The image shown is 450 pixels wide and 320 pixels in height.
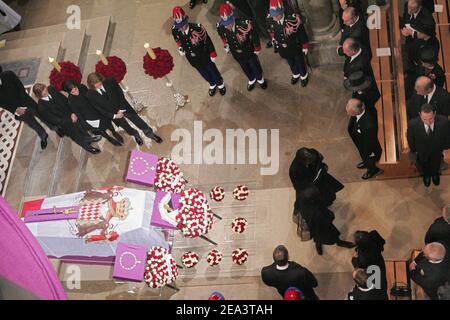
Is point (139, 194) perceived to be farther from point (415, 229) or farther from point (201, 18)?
point (201, 18)

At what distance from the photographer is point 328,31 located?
793cm

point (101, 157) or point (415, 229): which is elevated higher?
point (101, 157)

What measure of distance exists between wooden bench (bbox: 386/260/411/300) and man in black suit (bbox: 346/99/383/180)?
52.3 inches

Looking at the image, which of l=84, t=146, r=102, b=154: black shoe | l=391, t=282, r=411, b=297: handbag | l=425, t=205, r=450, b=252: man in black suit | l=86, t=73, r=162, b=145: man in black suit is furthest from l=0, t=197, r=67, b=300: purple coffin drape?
l=84, t=146, r=102, b=154: black shoe

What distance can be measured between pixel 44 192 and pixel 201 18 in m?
3.99

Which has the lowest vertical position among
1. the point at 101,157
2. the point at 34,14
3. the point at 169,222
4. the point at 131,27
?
the point at 169,222

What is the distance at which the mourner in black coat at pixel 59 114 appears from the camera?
7391mm

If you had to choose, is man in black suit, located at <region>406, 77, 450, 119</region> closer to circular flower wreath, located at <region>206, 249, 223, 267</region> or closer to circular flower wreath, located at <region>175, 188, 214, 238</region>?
circular flower wreath, located at <region>175, 188, 214, 238</region>

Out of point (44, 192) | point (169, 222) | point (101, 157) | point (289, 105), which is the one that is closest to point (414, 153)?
point (289, 105)

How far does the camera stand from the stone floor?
21.5 ft

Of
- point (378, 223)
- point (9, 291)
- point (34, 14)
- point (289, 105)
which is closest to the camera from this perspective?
point (9, 291)

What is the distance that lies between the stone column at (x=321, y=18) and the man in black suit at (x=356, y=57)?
4.49ft

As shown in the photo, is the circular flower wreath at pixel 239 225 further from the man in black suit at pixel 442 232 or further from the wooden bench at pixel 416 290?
the man in black suit at pixel 442 232

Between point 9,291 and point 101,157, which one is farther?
point 101,157
